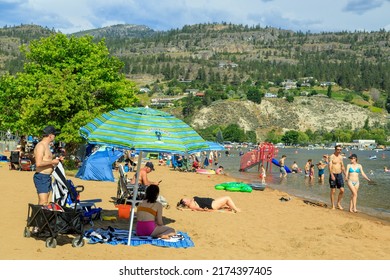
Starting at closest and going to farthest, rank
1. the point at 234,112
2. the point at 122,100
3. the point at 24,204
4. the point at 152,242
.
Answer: the point at 152,242, the point at 24,204, the point at 122,100, the point at 234,112

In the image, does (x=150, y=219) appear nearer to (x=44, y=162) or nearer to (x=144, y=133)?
(x=144, y=133)

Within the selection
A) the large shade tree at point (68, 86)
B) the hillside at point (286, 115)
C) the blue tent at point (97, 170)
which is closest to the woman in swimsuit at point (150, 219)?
the blue tent at point (97, 170)

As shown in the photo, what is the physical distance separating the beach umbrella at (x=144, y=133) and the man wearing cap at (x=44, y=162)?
27.8 inches

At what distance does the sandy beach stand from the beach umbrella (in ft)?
5.75

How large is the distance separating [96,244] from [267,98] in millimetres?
193656

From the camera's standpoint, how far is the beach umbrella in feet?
22.5

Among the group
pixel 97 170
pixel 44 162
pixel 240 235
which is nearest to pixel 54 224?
pixel 44 162

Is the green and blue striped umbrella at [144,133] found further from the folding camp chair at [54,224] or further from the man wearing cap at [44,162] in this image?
the folding camp chair at [54,224]

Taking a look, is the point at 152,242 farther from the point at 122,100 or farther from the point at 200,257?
the point at 122,100

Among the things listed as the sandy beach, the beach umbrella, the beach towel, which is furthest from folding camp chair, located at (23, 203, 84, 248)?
the beach umbrella

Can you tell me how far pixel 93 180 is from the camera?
1903cm

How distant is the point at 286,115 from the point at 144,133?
188m
